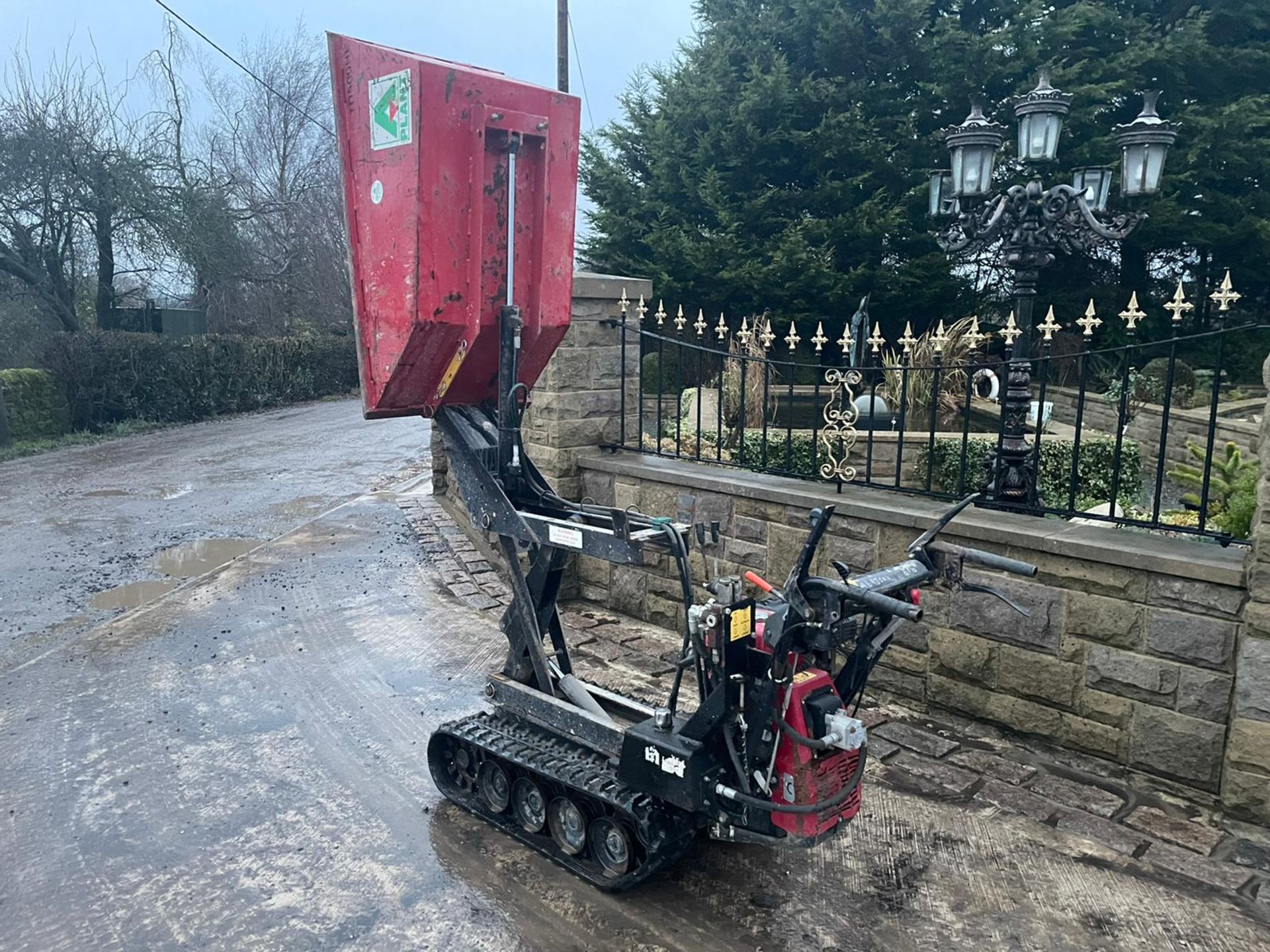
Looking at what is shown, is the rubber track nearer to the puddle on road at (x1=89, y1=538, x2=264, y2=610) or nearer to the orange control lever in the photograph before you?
the orange control lever

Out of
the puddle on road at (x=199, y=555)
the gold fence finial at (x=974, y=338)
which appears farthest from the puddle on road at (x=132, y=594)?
the gold fence finial at (x=974, y=338)

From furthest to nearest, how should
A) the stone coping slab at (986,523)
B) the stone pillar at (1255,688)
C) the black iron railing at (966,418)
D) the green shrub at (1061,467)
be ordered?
the green shrub at (1061,467), the black iron railing at (966,418), the stone coping slab at (986,523), the stone pillar at (1255,688)

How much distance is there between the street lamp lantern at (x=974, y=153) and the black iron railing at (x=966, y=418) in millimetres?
1167

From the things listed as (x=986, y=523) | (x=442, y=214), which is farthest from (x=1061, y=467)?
(x=442, y=214)

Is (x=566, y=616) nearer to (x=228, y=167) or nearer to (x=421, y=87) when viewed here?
(x=421, y=87)

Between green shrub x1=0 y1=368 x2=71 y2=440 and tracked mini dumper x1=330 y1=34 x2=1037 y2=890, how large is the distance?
48.0 feet

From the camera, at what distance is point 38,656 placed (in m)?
5.68

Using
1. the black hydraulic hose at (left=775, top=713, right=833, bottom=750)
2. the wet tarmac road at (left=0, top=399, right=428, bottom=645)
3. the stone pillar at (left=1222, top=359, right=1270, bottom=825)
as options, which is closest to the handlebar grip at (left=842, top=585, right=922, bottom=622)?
the black hydraulic hose at (left=775, top=713, right=833, bottom=750)

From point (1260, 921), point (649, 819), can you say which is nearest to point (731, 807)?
point (649, 819)

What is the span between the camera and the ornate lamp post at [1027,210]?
561cm

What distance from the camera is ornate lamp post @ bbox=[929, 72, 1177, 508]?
561cm

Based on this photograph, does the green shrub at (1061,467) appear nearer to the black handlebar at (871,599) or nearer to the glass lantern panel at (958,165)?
the glass lantern panel at (958,165)

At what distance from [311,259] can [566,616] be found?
2651 centimetres

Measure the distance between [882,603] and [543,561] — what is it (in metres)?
1.61
